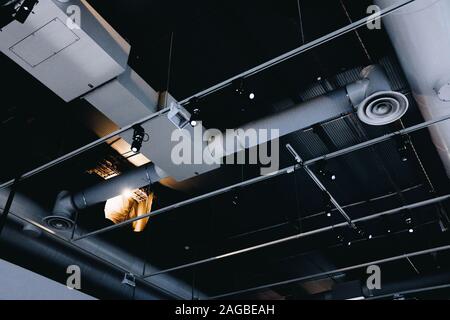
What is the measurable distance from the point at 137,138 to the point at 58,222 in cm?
224

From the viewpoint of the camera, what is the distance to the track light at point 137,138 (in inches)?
140

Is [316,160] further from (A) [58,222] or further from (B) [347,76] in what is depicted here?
(A) [58,222]

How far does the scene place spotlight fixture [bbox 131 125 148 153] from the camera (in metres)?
3.56

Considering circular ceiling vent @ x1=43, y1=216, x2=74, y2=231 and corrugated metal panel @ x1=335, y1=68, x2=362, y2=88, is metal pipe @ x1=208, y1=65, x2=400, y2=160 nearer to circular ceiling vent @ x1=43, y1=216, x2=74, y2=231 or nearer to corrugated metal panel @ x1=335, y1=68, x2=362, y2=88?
corrugated metal panel @ x1=335, y1=68, x2=362, y2=88

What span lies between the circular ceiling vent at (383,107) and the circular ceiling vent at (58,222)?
12.4ft

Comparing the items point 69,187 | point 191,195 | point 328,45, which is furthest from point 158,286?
point 328,45

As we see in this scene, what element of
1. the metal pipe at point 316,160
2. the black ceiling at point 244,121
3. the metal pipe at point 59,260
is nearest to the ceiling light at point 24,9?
the black ceiling at point 244,121

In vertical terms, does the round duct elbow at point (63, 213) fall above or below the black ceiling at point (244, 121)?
below

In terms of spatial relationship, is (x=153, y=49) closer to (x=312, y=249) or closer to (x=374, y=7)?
(x=374, y=7)

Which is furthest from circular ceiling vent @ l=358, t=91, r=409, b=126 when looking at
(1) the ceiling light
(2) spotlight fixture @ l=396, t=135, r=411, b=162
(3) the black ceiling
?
(1) the ceiling light

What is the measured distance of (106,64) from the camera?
3.18 m

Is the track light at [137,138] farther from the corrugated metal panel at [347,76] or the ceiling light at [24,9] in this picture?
the corrugated metal panel at [347,76]

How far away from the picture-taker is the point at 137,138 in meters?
3.58

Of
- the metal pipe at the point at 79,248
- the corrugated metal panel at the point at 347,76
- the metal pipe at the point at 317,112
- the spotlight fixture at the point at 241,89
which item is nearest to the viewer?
the metal pipe at the point at 317,112
